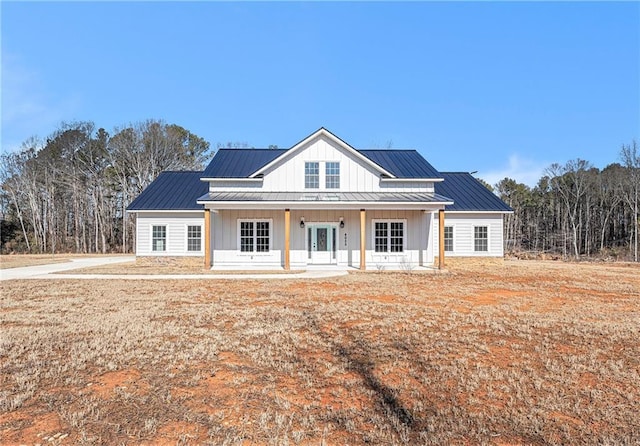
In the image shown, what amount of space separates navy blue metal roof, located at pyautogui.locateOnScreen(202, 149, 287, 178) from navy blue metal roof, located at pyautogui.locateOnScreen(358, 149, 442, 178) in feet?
19.4

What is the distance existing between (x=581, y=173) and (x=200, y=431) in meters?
54.1

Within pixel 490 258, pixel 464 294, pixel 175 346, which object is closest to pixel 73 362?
pixel 175 346

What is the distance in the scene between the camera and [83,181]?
38.6 m

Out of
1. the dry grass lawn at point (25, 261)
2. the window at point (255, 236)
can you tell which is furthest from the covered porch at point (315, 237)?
the dry grass lawn at point (25, 261)

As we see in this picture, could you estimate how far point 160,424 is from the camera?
3.50 meters

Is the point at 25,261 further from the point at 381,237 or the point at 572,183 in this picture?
the point at 572,183

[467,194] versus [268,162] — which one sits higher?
[268,162]

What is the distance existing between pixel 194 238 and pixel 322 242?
7.14 meters

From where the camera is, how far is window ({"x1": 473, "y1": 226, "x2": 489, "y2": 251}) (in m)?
20.0

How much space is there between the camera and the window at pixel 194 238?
772 inches

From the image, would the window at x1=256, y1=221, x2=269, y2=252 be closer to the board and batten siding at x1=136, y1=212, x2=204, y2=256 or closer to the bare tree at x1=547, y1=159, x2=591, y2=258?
the board and batten siding at x1=136, y1=212, x2=204, y2=256

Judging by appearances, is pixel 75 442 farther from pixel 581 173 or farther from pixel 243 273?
pixel 581 173

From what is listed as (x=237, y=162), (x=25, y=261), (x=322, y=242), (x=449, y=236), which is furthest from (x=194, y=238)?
(x=449, y=236)

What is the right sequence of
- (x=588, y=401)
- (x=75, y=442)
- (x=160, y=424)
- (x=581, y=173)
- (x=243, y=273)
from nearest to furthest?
1. (x=75, y=442)
2. (x=160, y=424)
3. (x=588, y=401)
4. (x=243, y=273)
5. (x=581, y=173)
